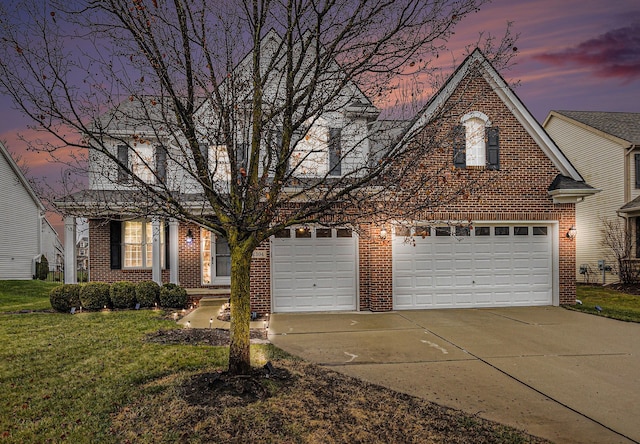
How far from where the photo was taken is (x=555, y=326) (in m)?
10.4

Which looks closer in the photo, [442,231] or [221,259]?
[442,231]

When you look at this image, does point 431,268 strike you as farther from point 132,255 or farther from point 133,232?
point 133,232

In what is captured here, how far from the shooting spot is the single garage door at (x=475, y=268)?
1301 cm

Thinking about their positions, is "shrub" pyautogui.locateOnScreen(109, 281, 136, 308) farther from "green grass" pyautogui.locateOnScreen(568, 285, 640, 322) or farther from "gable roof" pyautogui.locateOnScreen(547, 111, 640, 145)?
"gable roof" pyautogui.locateOnScreen(547, 111, 640, 145)

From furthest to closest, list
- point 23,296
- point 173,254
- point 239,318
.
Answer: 1. point 23,296
2. point 173,254
3. point 239,318

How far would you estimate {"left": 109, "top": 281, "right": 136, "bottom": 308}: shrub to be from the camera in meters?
13.2

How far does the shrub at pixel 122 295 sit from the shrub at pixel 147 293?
0.54ft

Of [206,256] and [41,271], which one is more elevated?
[206,256]

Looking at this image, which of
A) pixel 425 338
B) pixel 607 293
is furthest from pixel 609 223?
pixel 425 338

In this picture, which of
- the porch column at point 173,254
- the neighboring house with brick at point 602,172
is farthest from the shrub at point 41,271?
the neighboring house with brick at point 602,172

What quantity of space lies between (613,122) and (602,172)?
312 centimetres

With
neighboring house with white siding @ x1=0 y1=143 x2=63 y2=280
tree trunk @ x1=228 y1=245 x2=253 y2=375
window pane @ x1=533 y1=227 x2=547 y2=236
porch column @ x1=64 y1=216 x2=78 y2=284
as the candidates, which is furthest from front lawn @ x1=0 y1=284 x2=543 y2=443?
neighboring house with white siding @ x1=0 y1=143 x2=63 y2=280

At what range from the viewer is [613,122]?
22.6 m

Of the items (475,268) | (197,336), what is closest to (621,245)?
(475,268)
